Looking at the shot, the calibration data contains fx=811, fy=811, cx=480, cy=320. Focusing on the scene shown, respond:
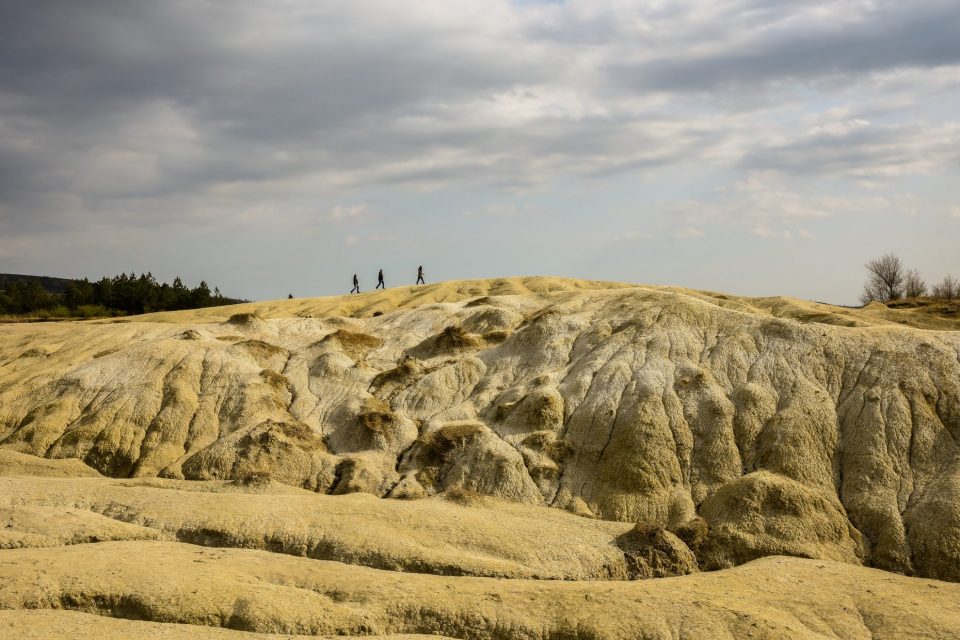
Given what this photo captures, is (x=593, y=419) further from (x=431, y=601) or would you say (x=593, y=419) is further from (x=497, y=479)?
(x=431, y=601)

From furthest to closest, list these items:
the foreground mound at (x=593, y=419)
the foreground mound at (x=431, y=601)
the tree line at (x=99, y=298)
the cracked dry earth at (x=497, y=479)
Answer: the tree line at (x=99, y=298), the foreground mound at (x=593, y=419), the cracked dry earth at (x=497, y=479), the foreground mound at (x=431, y=601)

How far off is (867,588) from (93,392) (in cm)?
3604

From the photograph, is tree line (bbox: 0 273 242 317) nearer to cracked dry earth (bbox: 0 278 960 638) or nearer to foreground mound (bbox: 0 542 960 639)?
cracked dry earth (bbox: 0 278 960 638)

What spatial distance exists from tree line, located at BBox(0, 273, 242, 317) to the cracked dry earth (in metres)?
51.1

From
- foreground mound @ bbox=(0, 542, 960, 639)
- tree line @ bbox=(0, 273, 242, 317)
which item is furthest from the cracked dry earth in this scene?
tree line @ bbox=(0, 273, 242, 317)

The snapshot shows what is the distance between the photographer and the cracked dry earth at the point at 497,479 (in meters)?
20.8

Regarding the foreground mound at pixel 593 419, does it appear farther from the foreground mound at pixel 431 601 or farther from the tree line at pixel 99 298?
the tree line at pixel 99 298

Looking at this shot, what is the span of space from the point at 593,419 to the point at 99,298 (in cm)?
8531

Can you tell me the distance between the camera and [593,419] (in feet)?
116

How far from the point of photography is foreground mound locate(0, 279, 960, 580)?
29.0 metres

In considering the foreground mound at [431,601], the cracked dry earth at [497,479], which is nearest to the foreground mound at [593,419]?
the cracked dry earth at [497,479]

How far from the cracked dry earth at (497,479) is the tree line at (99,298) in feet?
168

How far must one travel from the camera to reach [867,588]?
23.4m

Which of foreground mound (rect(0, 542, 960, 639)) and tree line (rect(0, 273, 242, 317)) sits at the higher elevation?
tree line (rect(0, 273, 242, 317))
